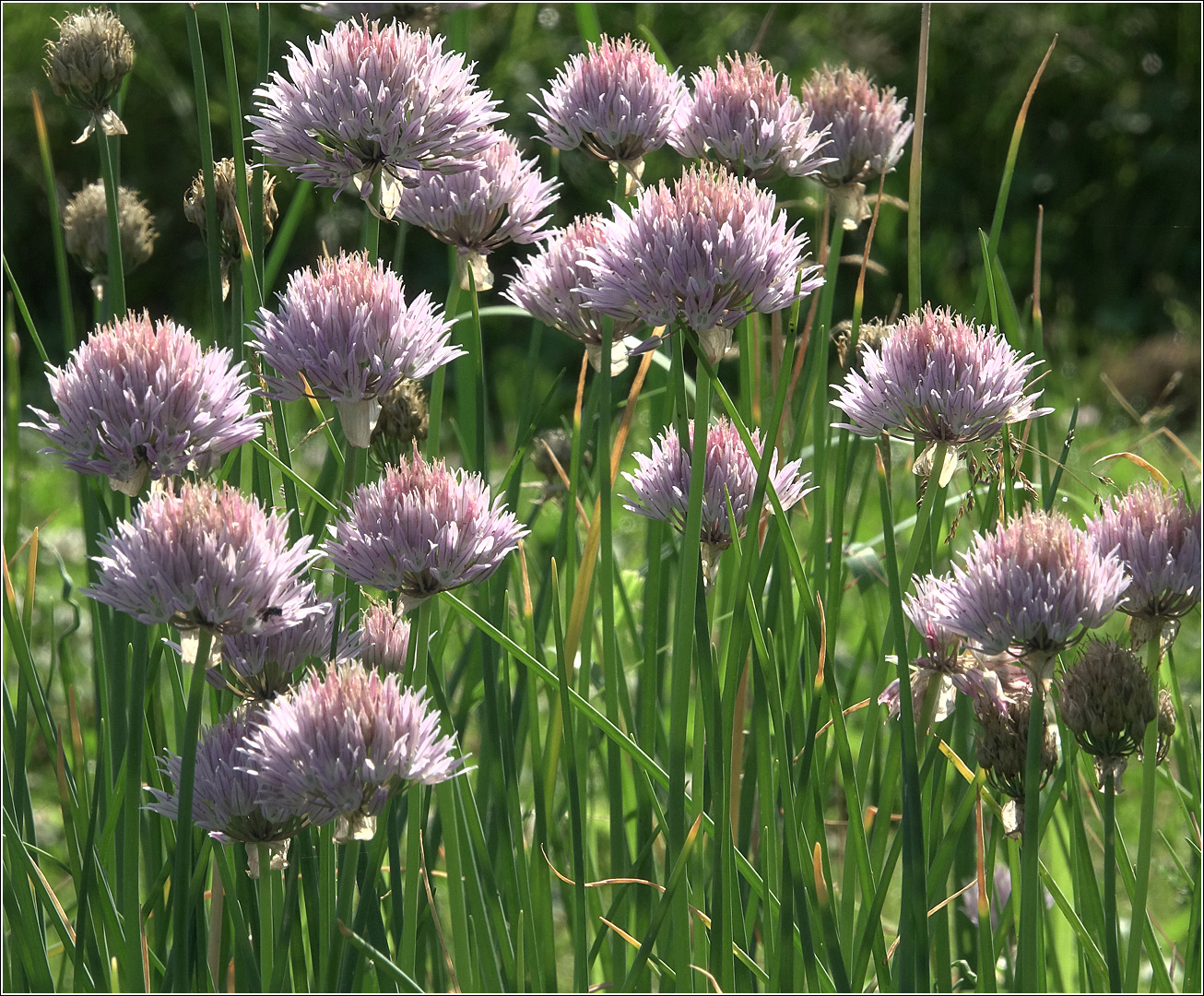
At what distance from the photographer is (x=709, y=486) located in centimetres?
78

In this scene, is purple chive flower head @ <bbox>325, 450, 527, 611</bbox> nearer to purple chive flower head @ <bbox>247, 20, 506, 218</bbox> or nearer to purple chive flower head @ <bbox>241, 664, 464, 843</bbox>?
purple chive flower head @ <bbox>241, 664, 464, 843</bbox>

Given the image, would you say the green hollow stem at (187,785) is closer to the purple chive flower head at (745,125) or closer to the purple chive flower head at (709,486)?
the purple chive flower head at (709,486)

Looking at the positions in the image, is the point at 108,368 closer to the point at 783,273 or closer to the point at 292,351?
the point at 292,351

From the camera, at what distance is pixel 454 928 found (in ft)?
2.72

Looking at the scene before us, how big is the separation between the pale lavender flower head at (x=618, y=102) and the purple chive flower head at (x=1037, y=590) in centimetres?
40

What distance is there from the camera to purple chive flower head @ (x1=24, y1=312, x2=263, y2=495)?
60 cm

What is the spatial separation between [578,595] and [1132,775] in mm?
1557

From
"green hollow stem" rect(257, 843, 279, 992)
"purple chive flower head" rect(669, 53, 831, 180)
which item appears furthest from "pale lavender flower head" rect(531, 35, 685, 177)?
"green hollow stem" rect(257, 843, 279, 992)

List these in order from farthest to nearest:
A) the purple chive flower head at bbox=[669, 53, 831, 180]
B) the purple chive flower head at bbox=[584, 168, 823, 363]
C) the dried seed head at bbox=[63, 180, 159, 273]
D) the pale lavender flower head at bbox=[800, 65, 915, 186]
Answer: the dried seed head at bbox=[63, 180, 159, 273], the pale lavender flower head at bbox=[800, 65, 915, 186], the purple chive flower head at bbox=[669, 53, 831, 180], the purple chive flower head at bbox=[584, 168, 823, 363]

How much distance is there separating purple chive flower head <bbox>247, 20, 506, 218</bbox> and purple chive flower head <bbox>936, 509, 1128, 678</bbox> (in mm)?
385

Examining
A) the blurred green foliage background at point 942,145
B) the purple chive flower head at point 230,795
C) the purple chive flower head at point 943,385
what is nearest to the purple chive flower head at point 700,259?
the purple chive flower head at point 943,385

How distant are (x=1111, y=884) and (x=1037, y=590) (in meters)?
0.22

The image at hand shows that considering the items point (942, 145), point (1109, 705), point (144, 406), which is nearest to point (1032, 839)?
point (1109, 705)

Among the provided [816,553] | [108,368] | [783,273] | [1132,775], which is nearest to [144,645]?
[108,368]
